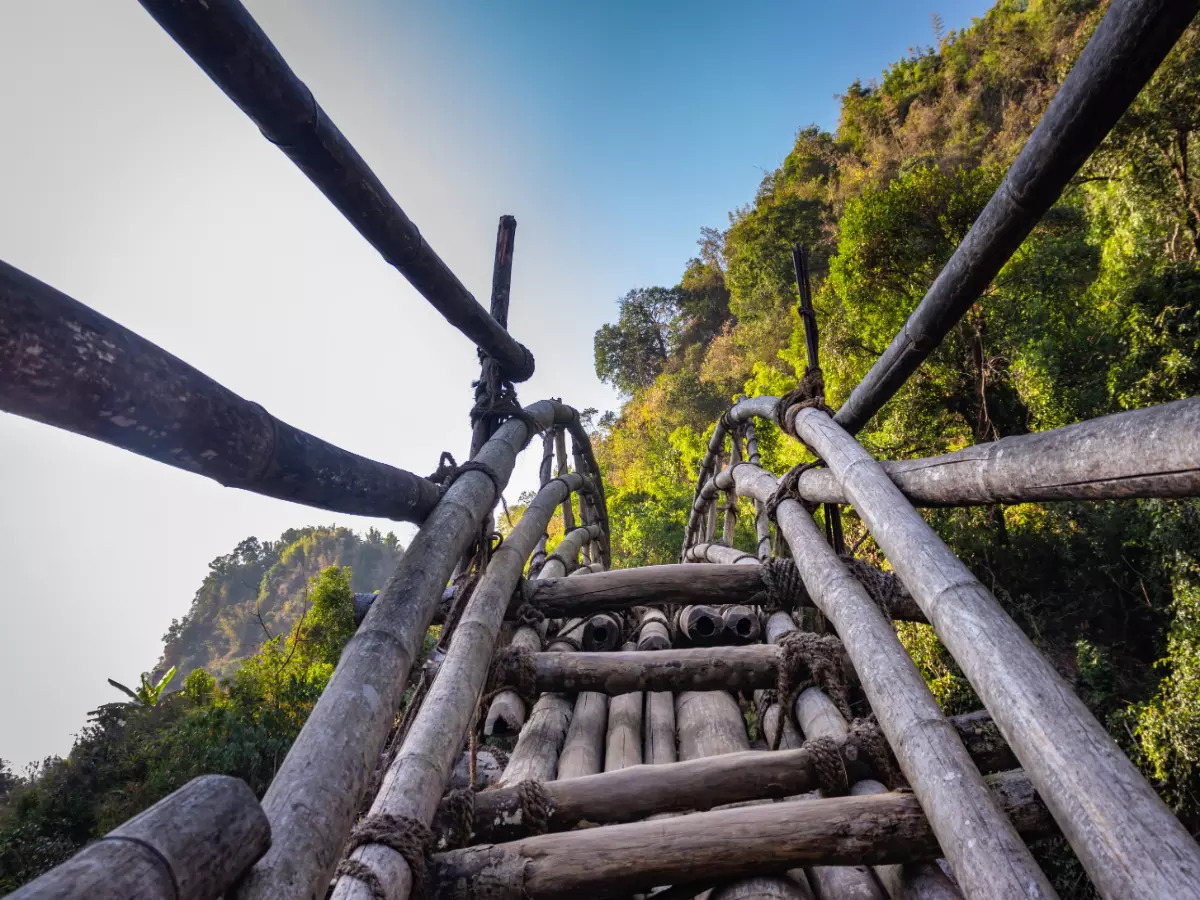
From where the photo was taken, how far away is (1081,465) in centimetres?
200

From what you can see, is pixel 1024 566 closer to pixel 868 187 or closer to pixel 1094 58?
pixel 1094 58

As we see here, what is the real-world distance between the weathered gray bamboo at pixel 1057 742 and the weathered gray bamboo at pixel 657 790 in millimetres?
755

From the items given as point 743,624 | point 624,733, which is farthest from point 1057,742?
point 743,624

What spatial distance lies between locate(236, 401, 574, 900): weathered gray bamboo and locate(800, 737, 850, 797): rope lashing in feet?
5.59

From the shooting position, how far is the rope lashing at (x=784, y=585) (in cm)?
425

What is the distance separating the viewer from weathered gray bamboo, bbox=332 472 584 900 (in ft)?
6.45

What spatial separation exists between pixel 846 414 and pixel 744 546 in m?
12.5

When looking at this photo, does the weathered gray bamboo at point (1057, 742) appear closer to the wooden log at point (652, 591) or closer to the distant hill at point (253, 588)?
the wooden log at point (652, 591)

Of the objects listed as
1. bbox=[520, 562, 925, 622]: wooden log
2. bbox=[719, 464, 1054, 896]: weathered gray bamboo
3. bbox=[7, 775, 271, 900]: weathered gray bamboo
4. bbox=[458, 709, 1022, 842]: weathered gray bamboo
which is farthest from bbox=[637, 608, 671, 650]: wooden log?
bbox=[7, 775, 271, 900]: weathered gray bamboo

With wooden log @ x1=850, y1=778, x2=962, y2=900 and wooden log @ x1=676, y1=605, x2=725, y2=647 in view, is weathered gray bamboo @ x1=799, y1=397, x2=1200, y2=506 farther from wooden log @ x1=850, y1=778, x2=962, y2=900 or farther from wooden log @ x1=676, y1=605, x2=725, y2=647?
wooden log @ x1=676, y1=605, x2=725, y2=647

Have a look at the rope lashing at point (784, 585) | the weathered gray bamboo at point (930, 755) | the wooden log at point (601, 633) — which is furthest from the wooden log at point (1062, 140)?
the wooden log at point (601, 633)

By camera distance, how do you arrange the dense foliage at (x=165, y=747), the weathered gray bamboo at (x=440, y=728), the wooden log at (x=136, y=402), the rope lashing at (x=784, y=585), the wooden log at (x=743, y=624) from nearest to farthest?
the wooden log at (x=136, y=402), the weathered gray bamboo at (x=440, y=728), the rope lashing at (x=784, y=585), the wooden log at (x=743, y=624), the dense foliage at (x=165, y=747)

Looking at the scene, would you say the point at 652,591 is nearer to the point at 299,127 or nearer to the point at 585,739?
the point at 585,739

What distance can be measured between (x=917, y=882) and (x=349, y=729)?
1.99 m
